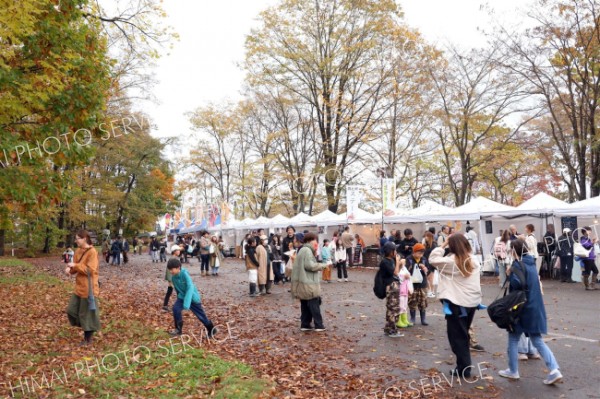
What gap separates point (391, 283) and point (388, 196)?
1470cm

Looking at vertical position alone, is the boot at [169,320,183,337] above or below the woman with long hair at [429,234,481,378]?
below

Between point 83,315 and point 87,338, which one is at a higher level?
point 83,315

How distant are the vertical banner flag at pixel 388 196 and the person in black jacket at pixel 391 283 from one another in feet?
46.3

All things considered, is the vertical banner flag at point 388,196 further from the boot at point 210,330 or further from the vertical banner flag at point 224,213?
the vertical banner flag at point 224,213

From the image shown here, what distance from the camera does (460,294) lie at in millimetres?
5641

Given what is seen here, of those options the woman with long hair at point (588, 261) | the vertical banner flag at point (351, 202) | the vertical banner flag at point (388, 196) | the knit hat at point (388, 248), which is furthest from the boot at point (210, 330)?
the vertical banner flag at point (351, 202)

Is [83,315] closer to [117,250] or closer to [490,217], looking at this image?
[490,217]

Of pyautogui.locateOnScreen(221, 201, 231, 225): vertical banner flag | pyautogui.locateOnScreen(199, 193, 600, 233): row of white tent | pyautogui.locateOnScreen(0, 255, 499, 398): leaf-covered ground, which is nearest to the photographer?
pyautogui.locateOnScreen(0, 255, 499, 398): leaf-covered ground

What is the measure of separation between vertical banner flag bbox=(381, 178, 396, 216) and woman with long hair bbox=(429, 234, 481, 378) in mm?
16390

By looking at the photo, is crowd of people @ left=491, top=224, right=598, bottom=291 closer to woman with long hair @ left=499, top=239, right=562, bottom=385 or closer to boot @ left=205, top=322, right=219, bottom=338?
woman with long hair @ left=499, top=239, right=562, bottom=385

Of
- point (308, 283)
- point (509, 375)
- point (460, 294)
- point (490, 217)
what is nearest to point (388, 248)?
point (308, 283)

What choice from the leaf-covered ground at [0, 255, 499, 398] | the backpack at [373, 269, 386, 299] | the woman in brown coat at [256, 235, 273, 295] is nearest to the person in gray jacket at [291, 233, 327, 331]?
the leaf-covered ground at [0, 255, 499, 398]

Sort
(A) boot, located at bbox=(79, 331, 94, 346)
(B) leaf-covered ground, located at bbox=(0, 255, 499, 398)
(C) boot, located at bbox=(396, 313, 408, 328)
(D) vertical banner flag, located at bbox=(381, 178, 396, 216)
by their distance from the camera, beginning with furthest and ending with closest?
(D) vertical banner flag, located at bbox=(381, 178, 396, 216) < (C) boot, located at bbox=(396, 313, 408, 328) < (A) boot, located at bbox=(79, 331, 94, 346) < (B) leaf-covered ground, located at bbox=(0, 255, 499, 398)

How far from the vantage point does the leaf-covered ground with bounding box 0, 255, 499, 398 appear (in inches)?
211
